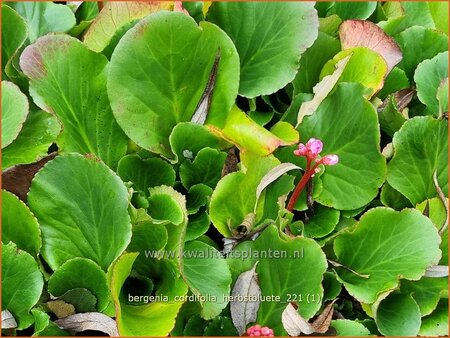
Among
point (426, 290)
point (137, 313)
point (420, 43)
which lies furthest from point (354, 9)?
point (137, 313)

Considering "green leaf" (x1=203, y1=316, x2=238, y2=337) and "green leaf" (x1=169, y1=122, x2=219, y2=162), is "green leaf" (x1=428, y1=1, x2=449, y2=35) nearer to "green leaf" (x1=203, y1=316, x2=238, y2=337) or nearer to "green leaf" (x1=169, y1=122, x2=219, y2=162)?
"green leaf" (x1=169, y1=122, x2=219, y2=162)

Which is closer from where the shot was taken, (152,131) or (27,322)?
(27,322)

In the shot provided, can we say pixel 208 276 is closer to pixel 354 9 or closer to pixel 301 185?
pixel 301 185

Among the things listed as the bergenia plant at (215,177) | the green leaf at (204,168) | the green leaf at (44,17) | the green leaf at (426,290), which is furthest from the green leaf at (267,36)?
the green leaf at (426,290)

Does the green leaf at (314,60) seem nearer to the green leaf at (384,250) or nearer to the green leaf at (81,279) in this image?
the green leaf at (384,250)

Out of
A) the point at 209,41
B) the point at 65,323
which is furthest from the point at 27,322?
the point at 209,41

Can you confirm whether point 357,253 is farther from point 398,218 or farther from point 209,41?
point 209,41
